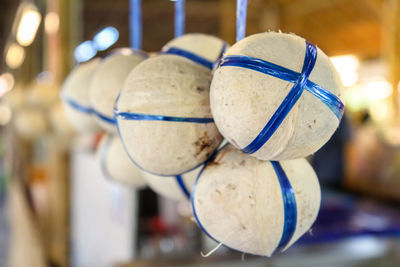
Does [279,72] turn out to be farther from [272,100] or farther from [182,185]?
[182,185]

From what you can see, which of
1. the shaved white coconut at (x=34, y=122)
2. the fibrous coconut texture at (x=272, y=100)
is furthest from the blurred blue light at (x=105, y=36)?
the fibrous coconut texture at (x=272, y=100)

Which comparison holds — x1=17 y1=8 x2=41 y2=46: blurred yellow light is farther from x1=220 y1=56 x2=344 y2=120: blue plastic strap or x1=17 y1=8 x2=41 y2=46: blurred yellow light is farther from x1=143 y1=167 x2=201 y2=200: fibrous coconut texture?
x1=220 y1=56 x2=344 y2=120: blue plastic strap

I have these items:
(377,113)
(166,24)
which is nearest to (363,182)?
(377,113)

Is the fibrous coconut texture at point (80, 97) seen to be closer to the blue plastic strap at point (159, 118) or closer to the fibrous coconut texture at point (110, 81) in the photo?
the fibrous coconut texture at point (110, 81)

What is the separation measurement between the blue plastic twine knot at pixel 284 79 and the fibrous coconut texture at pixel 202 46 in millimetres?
187

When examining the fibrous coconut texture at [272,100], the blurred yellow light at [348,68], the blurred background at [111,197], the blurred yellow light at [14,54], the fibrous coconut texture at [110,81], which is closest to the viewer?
the fibrous coconut texture at [272,100]

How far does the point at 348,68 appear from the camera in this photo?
11.4 meters

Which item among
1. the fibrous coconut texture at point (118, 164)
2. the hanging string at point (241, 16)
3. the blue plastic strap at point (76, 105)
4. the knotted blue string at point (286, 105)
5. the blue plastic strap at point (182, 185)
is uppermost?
the hanging string at point (241, 16)

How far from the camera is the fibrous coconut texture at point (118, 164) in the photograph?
32.3 inches

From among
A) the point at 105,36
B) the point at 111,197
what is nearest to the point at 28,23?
the point at 105,36

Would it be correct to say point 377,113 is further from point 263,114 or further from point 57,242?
point 263,114

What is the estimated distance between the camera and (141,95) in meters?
0.52

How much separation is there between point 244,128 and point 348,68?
1183cm

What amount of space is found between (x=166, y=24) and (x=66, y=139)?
11600mm
